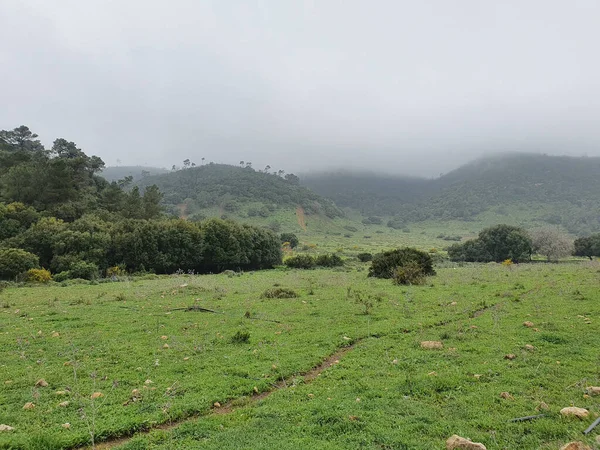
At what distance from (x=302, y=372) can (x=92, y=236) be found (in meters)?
43.3

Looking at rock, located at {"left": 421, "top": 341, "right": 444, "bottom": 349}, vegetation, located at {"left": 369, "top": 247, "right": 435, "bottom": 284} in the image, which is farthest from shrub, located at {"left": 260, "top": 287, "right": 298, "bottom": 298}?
vegetation, located at {"left": 369, "top": 247, "right": 435, "bottom": 284}

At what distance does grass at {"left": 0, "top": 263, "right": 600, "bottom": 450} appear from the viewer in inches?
255

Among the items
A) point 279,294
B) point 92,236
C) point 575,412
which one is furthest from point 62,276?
point 575,412

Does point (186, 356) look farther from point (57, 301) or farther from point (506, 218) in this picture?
point (506, 218)

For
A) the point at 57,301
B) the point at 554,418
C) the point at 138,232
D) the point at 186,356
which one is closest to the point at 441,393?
the point at 554,418

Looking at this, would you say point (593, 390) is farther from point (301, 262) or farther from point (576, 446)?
point (301, 262)

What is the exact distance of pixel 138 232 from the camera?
48000mm

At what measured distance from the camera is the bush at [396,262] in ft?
108

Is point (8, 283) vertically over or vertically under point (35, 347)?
under

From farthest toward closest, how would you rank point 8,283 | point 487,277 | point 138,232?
point 138,232 → point 8,283 → point 487,277

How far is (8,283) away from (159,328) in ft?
92.1

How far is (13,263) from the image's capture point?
3703 centimetres

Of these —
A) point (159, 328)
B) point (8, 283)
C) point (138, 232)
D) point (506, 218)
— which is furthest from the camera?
point (506, 218)

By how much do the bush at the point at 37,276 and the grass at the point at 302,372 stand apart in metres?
20.4
